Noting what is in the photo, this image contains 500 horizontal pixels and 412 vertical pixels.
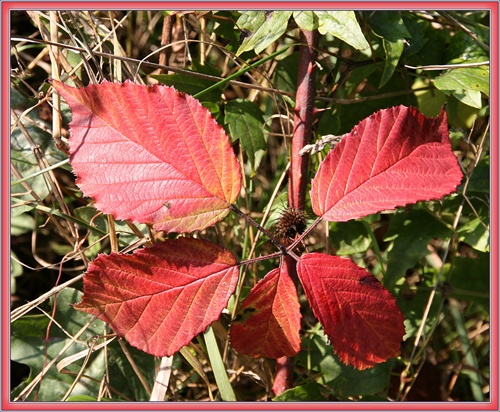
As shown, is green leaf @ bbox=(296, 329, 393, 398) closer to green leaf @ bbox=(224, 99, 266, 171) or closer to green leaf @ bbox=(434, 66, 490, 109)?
green leaf @ bbox=(224, 99, 266, 171)

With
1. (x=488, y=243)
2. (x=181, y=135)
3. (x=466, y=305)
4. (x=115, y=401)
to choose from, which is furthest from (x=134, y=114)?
(x=466, y=305)

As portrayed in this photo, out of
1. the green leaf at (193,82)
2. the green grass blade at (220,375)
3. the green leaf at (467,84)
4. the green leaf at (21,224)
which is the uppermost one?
the green leaf at (467,84)


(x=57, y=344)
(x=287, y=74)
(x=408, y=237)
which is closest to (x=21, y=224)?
(x=57, y=344)

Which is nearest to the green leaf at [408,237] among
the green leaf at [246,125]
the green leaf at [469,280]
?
the green leaf at [469,280]

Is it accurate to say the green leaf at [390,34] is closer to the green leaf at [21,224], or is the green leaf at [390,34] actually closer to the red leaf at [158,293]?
the red leaf at [158,293]

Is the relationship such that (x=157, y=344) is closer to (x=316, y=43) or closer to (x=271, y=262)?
(x=271, y=262)

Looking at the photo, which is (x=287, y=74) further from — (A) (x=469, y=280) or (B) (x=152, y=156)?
(A) (x=469, y=280)

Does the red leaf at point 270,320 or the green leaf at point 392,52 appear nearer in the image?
the red leaf at point 270,320
